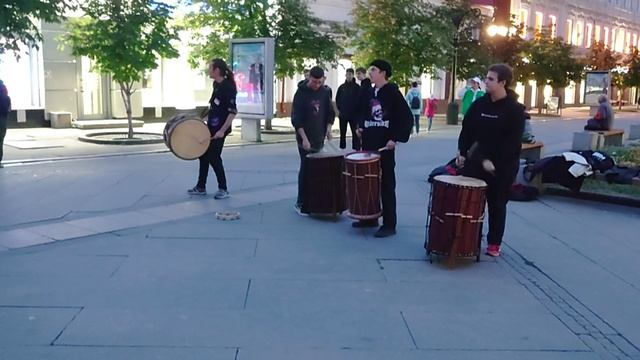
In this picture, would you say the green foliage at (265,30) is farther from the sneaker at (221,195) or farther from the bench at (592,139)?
the sneaker at (221,195)

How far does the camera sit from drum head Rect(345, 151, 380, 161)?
23.0ft

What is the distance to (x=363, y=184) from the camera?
711 cm

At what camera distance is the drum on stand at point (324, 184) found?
781 cm

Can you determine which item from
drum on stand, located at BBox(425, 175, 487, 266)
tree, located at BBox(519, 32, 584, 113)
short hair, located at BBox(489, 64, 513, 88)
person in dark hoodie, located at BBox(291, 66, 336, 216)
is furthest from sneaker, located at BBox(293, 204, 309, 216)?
tree, located at BBox(519, 32, 584, 113)

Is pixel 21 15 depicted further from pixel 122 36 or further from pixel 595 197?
pixel 595 197

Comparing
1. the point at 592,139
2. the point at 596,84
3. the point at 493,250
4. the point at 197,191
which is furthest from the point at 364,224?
the point at 596,84

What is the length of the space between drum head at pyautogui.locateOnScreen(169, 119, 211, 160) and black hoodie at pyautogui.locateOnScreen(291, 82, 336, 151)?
1306mm

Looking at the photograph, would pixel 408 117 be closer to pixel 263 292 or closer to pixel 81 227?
pixel 263 292

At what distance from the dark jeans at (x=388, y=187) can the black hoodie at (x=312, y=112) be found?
1550 millimetres

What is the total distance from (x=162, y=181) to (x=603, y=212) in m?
6.59

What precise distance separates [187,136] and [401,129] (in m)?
3.13

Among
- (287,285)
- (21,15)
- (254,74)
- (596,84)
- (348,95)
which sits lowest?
(287,285)

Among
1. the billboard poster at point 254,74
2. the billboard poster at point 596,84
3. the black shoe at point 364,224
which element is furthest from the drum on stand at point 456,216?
the billboard poster at point 596,84

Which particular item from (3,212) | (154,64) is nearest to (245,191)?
(3,212)
